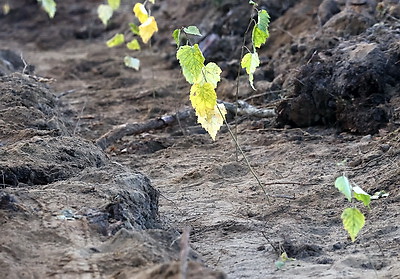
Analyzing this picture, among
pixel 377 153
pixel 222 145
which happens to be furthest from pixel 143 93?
pixel 377 153

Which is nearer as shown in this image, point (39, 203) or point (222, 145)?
point (39, 203)

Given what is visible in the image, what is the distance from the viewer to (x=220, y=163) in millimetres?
4727

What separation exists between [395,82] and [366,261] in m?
2.20

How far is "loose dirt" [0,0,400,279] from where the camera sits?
2.84m

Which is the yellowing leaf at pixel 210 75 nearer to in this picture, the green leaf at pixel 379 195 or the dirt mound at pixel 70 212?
the dirt mound at pixel 70 212

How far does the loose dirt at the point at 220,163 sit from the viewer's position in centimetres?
284

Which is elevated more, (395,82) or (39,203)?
(395,82)

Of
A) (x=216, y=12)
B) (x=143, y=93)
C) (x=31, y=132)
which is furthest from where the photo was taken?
(x=216, y=12)

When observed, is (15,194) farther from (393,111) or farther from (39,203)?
(393,111)

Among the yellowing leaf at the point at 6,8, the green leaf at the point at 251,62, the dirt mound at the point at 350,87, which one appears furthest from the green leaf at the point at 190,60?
the yellowing leaf at the point at 6,8

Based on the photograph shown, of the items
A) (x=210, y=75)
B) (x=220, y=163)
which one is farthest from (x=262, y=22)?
(x=220, y=163)

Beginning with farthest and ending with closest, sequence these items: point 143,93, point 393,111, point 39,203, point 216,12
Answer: point 216,12 < point 143,93 < point 393,111 < point 39,203

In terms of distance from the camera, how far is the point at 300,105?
17.1 ft

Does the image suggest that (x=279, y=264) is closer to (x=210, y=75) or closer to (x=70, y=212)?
(x=70, y=212)
